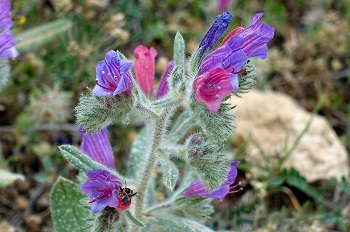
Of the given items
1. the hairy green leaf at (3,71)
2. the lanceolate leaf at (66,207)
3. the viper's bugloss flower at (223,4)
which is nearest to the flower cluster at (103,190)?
the lanceolate leaf at (66,207)

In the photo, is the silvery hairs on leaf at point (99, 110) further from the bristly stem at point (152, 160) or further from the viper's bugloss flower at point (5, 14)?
the viper's bugloss flower at point (5, 14)

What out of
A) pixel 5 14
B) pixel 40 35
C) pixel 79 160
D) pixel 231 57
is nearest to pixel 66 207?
pixel 79 160

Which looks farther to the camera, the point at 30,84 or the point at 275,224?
the point at 30,84

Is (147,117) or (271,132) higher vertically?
(147,117)

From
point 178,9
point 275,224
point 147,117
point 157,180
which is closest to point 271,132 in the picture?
point 275,224

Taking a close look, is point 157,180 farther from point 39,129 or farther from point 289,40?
point 289,40

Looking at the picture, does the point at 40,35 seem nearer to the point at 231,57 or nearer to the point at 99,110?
the point at 99,110
